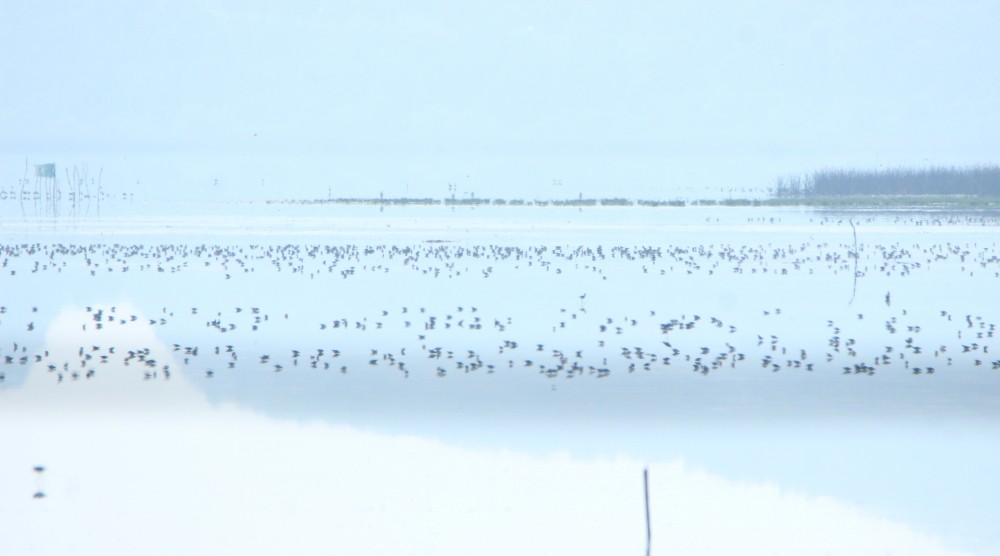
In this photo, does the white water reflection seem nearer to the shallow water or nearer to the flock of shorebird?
the shallow water

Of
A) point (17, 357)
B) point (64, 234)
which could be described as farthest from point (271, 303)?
point (64, 234)

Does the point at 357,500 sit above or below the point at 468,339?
below

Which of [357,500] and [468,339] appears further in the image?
[468,339]

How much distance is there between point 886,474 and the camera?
39.6 ft

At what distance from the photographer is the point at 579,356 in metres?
17.8

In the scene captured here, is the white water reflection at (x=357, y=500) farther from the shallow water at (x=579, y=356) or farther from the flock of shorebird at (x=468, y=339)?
the flock of shorebird at (x=468, y=339)

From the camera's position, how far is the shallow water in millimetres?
13039

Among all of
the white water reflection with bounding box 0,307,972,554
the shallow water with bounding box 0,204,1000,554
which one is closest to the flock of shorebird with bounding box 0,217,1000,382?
the shallow water with bounding box 0,204,1000,554

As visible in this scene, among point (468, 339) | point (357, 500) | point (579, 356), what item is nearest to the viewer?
point (357, 500)

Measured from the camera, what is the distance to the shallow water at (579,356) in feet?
42.8

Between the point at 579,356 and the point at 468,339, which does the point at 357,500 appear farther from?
the point at 468,339

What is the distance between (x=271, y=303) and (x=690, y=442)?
14664 millimetres

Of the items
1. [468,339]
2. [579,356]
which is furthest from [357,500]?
[468,339]

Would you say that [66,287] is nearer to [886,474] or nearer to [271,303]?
[271,303]
